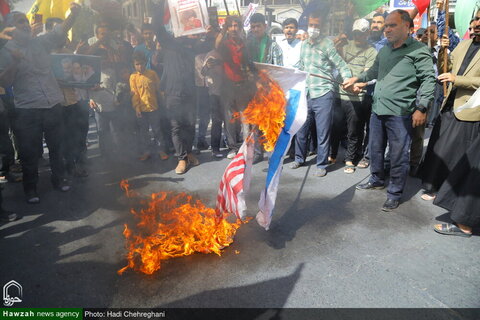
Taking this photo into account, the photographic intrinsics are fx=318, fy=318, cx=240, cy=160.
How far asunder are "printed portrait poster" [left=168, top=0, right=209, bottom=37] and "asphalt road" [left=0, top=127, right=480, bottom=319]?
2272 mm

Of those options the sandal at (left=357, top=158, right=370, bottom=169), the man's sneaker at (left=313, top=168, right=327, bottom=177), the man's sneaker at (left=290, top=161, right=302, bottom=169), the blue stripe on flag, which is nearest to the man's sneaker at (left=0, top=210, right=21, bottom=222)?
the blue stripe on flag

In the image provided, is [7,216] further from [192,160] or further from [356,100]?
[356,100]

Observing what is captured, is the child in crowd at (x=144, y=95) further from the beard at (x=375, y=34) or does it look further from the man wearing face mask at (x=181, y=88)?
the beard at (x=375, y=34)

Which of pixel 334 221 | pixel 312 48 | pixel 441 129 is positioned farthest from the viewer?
pixel 312 48

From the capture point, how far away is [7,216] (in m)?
3.98

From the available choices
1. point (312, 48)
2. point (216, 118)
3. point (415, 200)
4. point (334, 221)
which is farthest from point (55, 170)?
point (415, 200)

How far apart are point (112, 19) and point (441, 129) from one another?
4.42m

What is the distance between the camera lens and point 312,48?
5.18m

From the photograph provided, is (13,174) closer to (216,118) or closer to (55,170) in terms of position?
(55,170)

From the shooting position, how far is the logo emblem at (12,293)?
2.65 m

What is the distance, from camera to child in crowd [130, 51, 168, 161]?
230 inches

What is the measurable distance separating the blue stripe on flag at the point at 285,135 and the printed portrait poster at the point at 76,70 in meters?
3.31

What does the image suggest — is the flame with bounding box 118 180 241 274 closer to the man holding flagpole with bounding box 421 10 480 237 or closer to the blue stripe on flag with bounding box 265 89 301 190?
the blue stripe on flag with bounding box 265 89 301 190

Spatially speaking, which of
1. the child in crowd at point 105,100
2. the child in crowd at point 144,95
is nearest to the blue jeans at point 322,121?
the child in crowd at point 144,95
